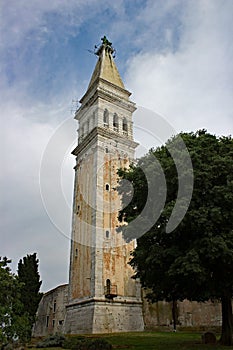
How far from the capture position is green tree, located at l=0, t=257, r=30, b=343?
1966 cm

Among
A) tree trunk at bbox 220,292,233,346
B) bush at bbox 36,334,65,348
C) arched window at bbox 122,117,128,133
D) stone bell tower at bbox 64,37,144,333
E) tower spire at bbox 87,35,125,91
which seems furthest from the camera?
tower spire at bbox 87,35,125,91

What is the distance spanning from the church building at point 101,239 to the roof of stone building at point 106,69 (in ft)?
0.66

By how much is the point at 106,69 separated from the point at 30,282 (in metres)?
29.4

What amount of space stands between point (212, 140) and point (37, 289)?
81.8 feet

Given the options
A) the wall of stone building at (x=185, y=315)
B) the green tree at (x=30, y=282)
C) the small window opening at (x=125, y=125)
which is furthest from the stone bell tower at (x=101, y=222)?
the green tree at (x=30, y=282)

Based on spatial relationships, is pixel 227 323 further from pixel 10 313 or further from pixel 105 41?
pixel 105 41

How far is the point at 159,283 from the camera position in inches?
770

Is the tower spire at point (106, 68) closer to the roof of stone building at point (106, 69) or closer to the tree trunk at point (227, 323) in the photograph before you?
the roof of stone building at point (106, 69)

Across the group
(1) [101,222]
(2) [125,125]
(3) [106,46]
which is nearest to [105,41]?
(3) [106,46]

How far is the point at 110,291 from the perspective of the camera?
32344 mm

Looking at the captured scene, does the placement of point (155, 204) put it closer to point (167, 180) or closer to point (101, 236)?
point (167, 180)

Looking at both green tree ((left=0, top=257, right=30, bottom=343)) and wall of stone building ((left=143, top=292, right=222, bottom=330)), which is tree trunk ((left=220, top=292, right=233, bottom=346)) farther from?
wall of stone building ((left=143, top=292, right=222, bottom=330))

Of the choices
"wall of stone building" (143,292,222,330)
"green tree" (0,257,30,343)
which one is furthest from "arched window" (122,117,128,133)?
"green tree" (0,257,30,343)

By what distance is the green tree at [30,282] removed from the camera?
34.4 meters
